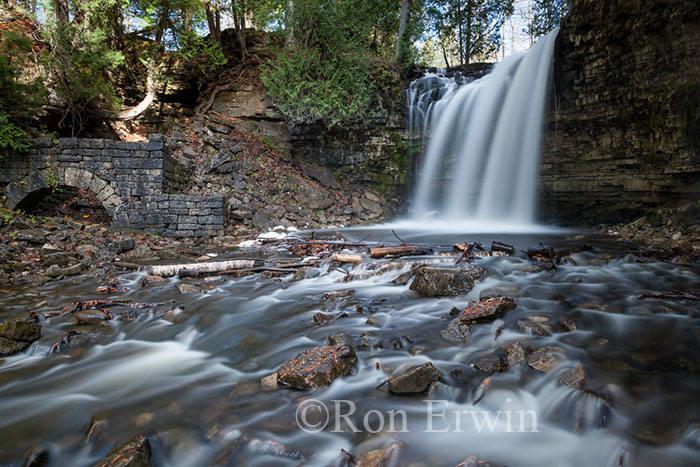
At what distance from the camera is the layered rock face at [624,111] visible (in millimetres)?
7488

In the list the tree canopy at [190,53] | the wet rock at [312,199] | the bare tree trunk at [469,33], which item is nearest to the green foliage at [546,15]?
the tree canopy at [190,53]

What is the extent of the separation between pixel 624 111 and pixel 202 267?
11508 mm

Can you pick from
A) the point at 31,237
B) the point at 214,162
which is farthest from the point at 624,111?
the point at 31,237

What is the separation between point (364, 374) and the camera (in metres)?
2.24

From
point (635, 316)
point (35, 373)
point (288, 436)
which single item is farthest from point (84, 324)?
point (635, 316)

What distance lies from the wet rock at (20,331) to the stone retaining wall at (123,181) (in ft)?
20.9

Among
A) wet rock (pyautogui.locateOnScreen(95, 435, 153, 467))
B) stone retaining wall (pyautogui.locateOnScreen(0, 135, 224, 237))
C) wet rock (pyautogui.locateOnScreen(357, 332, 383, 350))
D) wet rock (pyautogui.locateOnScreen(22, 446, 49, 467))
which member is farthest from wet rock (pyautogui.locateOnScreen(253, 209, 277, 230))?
wet rock (pyautogui.locateOnScreen(95, 435, 153, 467))

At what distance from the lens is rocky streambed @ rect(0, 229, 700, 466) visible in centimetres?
162

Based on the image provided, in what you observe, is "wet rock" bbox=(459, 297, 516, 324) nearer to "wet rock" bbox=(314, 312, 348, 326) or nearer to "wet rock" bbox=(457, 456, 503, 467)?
"wet rock" bbox=(314, 312, 348, 326)

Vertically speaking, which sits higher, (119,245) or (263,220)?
(263,220)

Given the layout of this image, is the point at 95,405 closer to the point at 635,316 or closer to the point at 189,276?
the point at 189,276

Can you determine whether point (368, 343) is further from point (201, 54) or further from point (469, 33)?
point (469, 33)

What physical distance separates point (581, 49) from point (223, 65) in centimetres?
1454

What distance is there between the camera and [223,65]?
50.3ft
